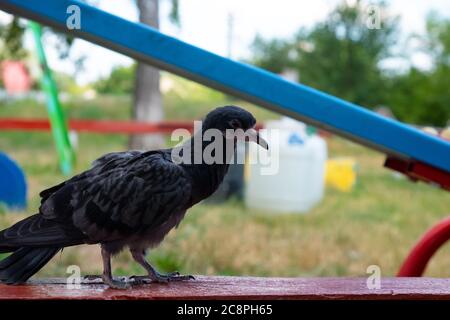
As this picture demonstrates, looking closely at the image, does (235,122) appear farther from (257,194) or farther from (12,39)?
Answer: (12,39)

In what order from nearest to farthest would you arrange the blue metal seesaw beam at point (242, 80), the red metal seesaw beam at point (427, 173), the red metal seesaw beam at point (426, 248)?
the blue metal seesaw beam at point (242, 80), the red metal seesaw beam at point (427, 173), the red metal seesaw beam at point (426, 248)

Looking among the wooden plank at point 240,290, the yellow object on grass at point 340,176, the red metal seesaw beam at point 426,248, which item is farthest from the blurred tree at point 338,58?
the wooden plank at point 240,290

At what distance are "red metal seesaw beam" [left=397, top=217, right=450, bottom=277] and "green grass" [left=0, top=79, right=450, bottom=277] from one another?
0.49m

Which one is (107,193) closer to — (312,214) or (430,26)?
(312,214)

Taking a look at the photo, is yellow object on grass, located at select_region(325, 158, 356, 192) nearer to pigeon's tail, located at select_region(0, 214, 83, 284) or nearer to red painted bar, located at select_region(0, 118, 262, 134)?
red painted bar, located at select_region(0, 118, 262, 134)

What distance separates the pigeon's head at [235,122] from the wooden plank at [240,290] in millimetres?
178

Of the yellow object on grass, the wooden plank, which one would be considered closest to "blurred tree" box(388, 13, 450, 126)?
the yellow object on grass

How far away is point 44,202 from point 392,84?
8.36 metres

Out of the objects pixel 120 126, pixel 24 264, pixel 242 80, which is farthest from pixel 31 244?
pixel 120 126

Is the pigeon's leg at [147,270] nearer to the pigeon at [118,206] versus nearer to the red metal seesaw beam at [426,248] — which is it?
the pigeon at [118,206]

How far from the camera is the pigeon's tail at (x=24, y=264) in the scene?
2.32 feet

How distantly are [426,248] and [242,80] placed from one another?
59cm

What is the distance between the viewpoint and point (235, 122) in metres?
0.68
